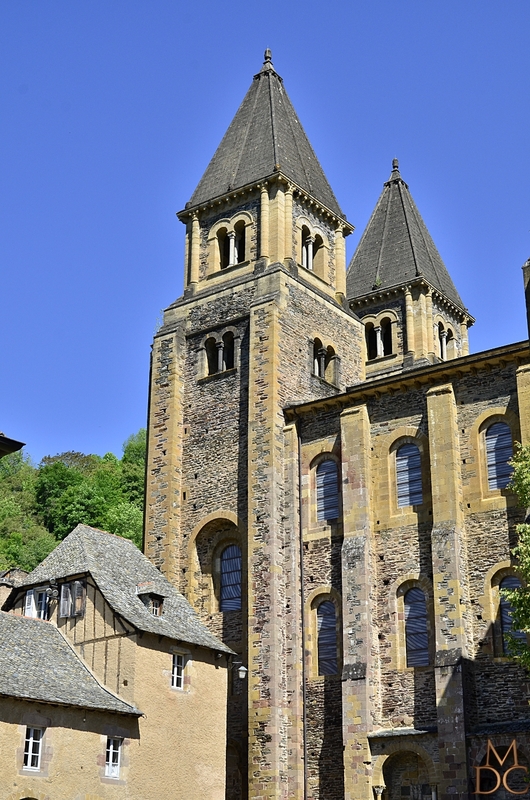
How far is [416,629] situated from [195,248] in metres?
17.4

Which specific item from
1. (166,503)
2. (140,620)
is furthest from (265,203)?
(140,620)

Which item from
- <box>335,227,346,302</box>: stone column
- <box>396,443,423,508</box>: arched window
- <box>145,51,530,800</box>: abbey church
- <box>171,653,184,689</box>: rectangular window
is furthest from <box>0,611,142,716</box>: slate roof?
<box>335,227,346,302</box>: stone column

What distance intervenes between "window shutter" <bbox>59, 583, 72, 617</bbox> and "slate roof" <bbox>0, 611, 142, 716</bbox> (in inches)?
20.7

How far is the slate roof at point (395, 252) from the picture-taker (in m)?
50.7

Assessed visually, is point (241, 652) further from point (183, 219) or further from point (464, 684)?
point (183, 219)

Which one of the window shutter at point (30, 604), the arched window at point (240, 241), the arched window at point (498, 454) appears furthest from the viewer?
the arched window at point (240, 241)

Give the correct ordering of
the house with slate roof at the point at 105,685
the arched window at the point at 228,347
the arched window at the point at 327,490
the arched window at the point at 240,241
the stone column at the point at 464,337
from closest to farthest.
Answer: the house with slate roof at the point at 105,685, the arched window at the point at 327,490, the arched window at the point at 228,347, the arched window at the point at 240,241, the stone column at the point at 464,337

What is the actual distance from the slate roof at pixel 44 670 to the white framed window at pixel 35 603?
3.65 feet

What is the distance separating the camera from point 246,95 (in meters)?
47.1

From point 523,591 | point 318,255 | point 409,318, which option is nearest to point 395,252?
point 409,318

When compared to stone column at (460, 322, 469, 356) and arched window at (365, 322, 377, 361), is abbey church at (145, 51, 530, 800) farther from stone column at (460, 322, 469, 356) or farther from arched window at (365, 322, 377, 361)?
stone column at (460, 322, 469, 356)

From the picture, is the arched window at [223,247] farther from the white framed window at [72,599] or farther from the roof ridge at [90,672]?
the roof ridge at [90,672]

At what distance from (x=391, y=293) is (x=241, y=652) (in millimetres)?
20789

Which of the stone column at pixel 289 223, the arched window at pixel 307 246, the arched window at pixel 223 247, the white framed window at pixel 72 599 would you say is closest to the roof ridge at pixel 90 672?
the white framed window at pixel 72 599
